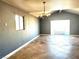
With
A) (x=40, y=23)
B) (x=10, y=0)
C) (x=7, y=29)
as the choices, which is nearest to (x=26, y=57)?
(x=7, y=29)

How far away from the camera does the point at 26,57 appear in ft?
13.3

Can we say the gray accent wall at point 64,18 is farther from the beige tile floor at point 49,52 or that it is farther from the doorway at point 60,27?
the beige tile floor at point 49,52

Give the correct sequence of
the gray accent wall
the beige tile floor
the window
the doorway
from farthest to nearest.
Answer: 1. the doorway
2. the gray accent wall
3. the window
4. the beige tile floor

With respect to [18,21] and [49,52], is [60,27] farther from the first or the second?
[49,52]

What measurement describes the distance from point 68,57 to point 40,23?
9.13 m

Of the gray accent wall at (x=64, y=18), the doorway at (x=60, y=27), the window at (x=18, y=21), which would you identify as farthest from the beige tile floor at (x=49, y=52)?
the doorway at (x=60, y=27)

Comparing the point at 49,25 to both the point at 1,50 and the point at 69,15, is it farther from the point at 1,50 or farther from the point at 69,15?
the point at 1,50

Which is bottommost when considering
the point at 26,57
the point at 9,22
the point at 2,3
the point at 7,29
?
the point at 26,57

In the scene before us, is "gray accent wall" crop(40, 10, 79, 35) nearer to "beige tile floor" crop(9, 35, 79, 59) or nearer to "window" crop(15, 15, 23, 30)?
"beige tile floor" crop(9, 35, 79, 59)

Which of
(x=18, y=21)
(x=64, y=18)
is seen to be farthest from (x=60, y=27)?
(x=18, y=21)

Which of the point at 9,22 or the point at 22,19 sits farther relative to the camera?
the point at 22,19

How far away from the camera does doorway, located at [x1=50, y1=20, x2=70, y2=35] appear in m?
12.6

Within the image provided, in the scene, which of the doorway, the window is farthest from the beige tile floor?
the doorway

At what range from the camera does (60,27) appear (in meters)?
14.1
